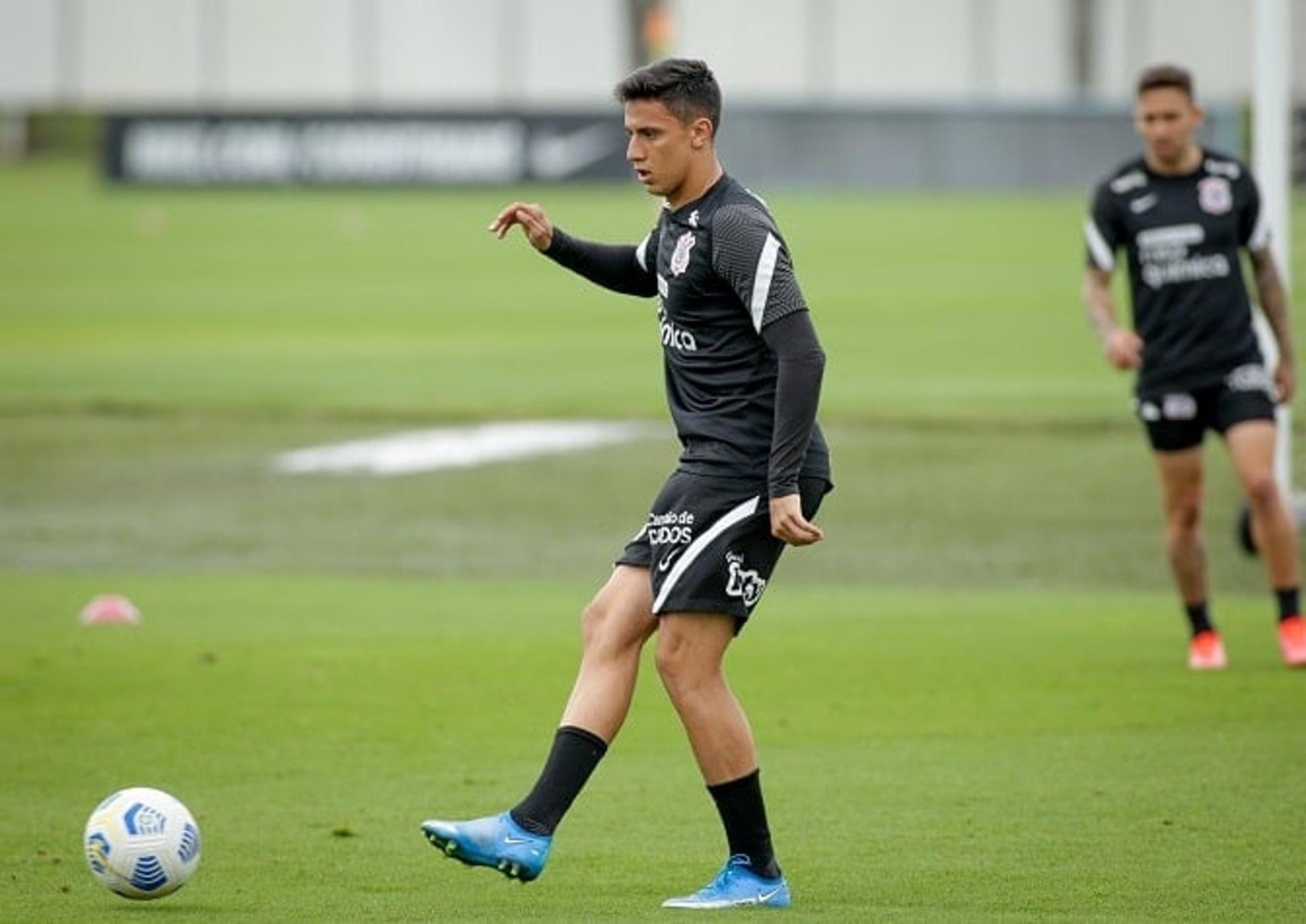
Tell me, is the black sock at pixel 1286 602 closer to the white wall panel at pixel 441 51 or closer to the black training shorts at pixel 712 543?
the black training shorts at pixel 712 543

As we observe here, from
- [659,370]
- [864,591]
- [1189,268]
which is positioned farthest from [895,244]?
[1189,268]

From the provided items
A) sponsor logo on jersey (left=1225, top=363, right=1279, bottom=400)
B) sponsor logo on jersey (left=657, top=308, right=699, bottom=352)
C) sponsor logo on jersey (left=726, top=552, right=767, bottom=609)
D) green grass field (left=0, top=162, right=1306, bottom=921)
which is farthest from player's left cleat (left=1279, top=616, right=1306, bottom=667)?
sponsor logo on jersey (left=657, top=308, right=699, bottom=352)

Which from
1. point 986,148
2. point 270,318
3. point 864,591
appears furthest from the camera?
point 986,148

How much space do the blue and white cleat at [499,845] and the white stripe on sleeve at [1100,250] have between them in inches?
212

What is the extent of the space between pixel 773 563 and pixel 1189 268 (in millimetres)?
4681

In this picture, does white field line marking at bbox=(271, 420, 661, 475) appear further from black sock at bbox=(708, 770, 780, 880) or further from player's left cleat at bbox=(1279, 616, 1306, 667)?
black sock at bbox=(708, 770, 780, 880)

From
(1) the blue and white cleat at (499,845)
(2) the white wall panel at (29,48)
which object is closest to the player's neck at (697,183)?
(1) the blue and white cleat at (499,845)

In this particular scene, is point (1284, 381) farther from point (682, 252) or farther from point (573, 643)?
point (682, 252)

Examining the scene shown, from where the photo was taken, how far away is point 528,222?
7.70 meters

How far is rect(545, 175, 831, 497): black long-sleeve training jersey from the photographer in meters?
6.92

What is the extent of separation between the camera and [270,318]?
31.0 metres

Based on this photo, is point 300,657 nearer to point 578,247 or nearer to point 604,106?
point 578,247

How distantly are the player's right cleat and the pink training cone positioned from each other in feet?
15.8

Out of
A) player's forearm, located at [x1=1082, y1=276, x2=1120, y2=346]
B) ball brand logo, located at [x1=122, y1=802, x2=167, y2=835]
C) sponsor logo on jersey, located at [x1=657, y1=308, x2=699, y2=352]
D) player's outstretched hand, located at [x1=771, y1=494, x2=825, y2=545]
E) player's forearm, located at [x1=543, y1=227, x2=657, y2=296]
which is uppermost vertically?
player's forearm, located at [x1=543, y1=227, x2=657, y2=296]
